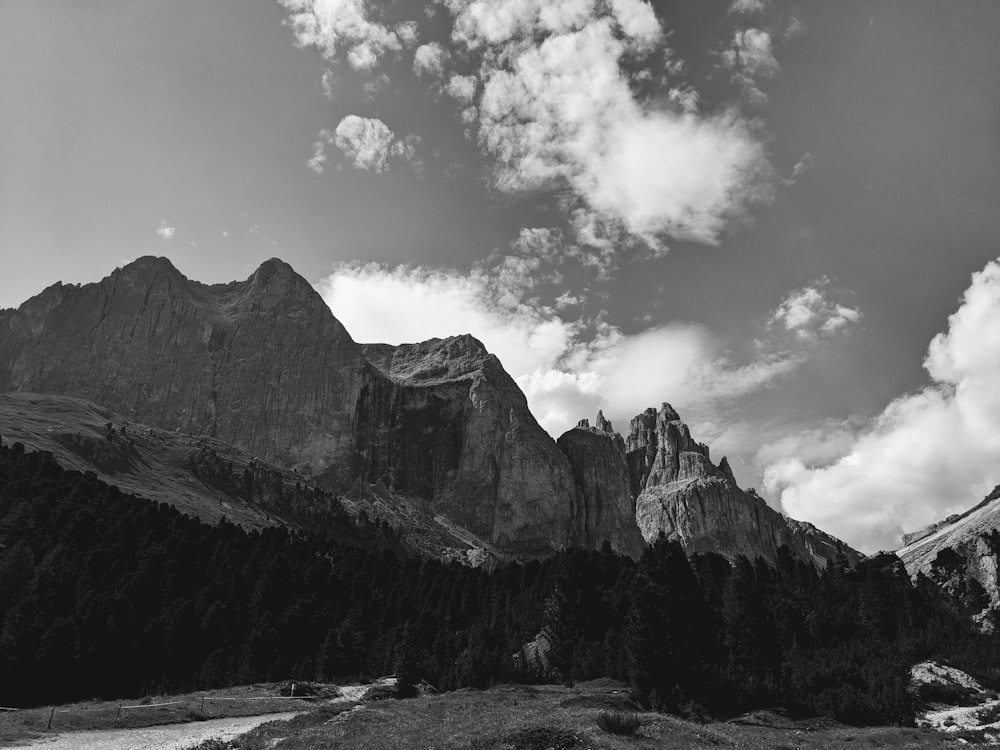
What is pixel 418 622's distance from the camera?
4550 inches

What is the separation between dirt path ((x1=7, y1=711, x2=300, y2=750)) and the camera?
118 feet

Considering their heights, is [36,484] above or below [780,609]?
above

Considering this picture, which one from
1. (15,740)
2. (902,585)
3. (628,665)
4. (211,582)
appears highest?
(902,585)

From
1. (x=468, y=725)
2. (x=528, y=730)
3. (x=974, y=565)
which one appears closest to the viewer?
(x=528, y=730)

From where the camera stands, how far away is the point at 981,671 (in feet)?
268

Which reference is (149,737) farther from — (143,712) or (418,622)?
(418,622)

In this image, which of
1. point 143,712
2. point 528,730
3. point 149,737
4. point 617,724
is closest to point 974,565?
point 617,724

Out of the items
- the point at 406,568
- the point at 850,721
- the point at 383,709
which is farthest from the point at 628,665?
the point at 406,568

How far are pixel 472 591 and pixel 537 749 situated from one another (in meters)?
117

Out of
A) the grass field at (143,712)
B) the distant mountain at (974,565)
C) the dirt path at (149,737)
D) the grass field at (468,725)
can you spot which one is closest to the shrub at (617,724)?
the grass field at (468,725)

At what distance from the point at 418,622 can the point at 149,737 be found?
258ft

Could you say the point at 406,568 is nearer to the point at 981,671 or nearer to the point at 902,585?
the point at 902,585

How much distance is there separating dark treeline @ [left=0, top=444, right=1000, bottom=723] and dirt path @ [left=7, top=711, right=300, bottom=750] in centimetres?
3410

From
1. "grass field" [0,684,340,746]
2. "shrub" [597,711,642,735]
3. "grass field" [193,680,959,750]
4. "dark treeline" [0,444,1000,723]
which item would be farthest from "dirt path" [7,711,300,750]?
"dark treeline" [0,444,1000,723]
